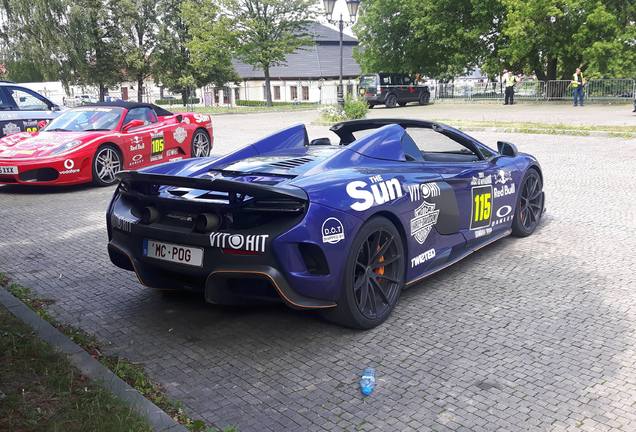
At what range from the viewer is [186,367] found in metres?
3.48

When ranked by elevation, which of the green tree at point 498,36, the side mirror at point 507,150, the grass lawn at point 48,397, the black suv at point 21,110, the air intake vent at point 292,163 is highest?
the green tree at point 498,36

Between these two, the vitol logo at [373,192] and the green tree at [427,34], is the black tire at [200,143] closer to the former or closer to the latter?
the vitol logo at [373,192]

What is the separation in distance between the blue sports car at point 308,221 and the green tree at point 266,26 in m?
39.6

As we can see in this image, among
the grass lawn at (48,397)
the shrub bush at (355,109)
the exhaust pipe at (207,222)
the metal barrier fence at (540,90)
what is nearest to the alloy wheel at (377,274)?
the exhaust pipe at (207,222)

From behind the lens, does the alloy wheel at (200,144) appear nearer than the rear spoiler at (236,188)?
No

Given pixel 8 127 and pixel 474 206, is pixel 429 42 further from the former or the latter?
pixel 474 206

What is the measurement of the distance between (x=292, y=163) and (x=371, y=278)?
1029mm

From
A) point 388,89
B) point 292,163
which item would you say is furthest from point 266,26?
point 292,163

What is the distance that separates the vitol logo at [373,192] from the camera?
Answer: 3756mm

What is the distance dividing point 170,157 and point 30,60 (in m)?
37.8

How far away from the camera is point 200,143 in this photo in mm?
11969

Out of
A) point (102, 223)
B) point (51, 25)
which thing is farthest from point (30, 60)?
point (102, 223)

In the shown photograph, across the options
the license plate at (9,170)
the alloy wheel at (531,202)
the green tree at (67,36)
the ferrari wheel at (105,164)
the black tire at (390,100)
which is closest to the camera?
the alloy wheel at (531,202)

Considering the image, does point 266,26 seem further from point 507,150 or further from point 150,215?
point 150,215
